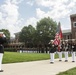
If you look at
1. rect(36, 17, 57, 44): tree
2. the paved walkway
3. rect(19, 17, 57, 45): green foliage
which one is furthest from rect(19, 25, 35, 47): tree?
the paved walkway

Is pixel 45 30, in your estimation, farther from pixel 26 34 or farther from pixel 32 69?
pixel 32 69

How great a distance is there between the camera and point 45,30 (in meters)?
93.1

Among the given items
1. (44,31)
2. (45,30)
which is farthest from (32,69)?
(45,30)

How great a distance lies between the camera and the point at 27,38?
112 metres

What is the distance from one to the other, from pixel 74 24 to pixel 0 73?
75.9 m

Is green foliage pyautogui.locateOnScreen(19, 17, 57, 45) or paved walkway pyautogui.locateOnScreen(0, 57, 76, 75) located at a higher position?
green foliage pyautogui.locateOnScreen(19, 17, 57, 45)

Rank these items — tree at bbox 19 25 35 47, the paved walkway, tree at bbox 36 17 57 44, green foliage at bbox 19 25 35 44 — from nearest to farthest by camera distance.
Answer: the paved walkway < tree at bbox 36 17 57 44 < tree at bbox 19 25 35 47 < green foliage at bbox 19 25 35 44

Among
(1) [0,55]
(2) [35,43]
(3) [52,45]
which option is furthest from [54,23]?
(1) [0,55]

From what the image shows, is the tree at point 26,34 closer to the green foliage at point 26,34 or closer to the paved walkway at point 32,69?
the green foliage at point 26,34

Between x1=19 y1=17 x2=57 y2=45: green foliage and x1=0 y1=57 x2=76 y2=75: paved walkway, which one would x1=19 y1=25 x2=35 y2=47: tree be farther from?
x1=0 y1=57 x2=76 y2=75: paved walkway

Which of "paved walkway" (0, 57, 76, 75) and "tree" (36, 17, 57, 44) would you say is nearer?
"paved walkway" (0, 57, 76, 75)

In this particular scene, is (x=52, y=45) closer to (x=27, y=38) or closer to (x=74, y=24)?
(x=74, y=24)

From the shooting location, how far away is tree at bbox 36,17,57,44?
301 ft

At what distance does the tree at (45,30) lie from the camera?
9169 cm
